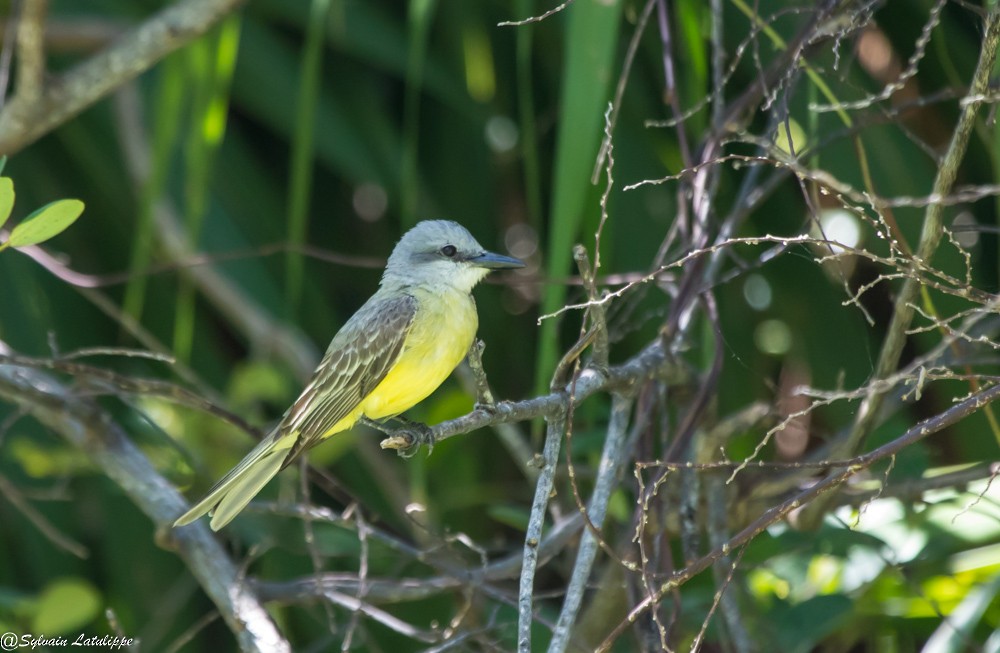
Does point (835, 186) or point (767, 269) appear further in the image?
point (767, 269)

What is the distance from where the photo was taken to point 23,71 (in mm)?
3480

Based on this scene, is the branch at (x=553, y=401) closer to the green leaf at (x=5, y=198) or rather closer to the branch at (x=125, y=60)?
the green leaf at (x=5, y=198)

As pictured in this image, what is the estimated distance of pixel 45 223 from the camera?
2283 mm

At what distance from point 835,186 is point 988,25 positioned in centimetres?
51

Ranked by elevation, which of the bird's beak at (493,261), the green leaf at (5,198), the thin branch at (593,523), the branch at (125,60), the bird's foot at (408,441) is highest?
the branch at (125,60)

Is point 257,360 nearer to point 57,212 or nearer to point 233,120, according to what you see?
point 233,120

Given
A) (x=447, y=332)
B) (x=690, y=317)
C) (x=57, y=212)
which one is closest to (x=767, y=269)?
(x=690, y=317)

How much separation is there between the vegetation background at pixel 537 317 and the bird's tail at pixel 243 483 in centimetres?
Answer: 13

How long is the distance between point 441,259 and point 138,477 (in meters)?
1.09

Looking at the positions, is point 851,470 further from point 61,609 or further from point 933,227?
point 61,609

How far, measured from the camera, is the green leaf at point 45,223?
2.27m

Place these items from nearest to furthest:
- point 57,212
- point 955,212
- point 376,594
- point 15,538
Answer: point 57,212 → point 376,594 → point 955,212 → point 15,538

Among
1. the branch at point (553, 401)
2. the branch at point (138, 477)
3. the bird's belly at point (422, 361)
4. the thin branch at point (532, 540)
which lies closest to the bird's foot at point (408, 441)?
the branch at point (553, 401)

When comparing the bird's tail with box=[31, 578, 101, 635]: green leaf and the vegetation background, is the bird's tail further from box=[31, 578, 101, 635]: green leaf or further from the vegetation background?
box=[31, 578, 101, 635]: green leaf
